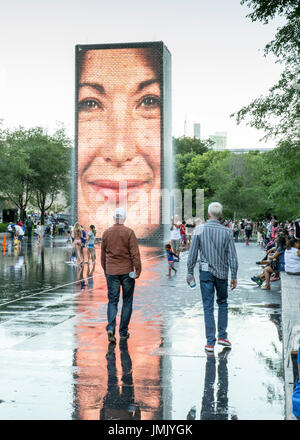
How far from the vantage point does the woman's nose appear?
48.2m

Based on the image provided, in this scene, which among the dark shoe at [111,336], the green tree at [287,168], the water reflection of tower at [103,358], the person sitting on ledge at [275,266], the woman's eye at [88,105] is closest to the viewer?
the water reflection of tower at [103,358]

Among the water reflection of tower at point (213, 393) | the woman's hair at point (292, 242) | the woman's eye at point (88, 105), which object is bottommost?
the water reflection of tower at point (213, 393)

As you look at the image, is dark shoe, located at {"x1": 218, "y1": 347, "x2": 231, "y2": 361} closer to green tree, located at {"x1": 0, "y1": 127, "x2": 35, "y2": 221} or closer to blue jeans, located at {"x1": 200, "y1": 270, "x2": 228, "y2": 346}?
blue jeans, located at {"x1": 200, "y1": 270, "x2": 228, "y2": 346}

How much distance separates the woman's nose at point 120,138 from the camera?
4819 cm

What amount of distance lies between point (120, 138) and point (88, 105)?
11.8ft

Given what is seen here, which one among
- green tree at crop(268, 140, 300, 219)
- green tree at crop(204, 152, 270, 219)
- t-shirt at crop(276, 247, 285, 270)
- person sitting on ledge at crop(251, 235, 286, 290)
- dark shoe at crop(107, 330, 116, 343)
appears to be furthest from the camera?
green tree at crop(204, 152, 270, 219)

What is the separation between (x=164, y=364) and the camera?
23.4 ft

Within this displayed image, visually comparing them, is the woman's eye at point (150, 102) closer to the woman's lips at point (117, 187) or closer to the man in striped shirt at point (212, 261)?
the woman's lips at point (117, 187)

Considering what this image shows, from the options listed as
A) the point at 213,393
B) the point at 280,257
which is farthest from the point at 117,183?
the point at 213,393

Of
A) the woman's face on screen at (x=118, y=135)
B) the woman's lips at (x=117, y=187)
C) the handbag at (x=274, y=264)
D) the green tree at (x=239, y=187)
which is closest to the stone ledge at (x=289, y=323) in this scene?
the handbag at (x=274, y=264)

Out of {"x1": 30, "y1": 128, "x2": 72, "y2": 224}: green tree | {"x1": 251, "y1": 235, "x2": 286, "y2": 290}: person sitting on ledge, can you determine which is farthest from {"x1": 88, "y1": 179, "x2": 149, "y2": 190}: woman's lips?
{"x1": 251, "y1": 235, "x2": 286, "y2": 290}: person sitting on ledge

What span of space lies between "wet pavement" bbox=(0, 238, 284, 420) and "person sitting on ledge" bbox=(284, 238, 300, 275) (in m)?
2.11

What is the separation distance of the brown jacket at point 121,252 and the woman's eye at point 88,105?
41.3m
